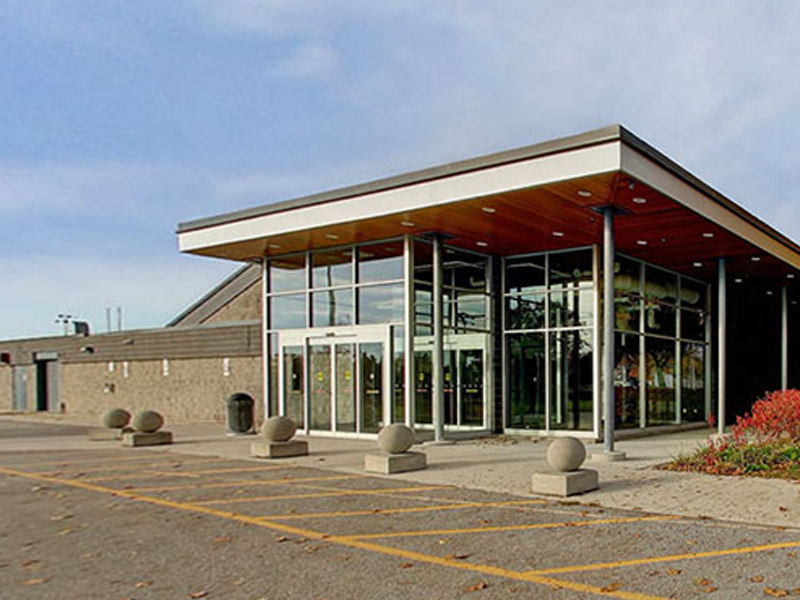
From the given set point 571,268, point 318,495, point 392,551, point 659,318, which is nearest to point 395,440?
point 318,495

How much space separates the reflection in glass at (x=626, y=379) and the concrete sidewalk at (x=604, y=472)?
80cm

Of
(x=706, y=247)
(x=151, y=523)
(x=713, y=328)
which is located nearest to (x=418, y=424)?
(x=706, y=247)

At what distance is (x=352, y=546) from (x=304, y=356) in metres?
11.2

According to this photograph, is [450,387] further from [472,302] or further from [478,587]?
[478,587]

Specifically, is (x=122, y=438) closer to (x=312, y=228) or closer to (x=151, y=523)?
(x=312, y=228)

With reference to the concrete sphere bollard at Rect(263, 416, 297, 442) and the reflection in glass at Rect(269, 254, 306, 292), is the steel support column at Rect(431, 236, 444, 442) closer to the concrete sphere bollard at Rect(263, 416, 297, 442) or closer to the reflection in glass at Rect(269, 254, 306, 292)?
the concrete sphere bollard at Rect(263, 416, 297, 442)

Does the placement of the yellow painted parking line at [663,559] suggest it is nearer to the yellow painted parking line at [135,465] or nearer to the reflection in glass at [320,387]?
the yellow painted parking line at [135,465]

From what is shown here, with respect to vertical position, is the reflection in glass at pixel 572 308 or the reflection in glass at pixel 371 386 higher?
the reflection in glass at pixel 572 308

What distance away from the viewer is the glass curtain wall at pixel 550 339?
16.6 metres

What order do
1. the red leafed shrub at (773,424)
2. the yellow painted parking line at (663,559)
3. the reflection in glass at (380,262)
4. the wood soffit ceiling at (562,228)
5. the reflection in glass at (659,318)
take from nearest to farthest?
the yellow painted parking line at (663,559) → the red leafed shrub at (773,424) → the wood soffit ceiling at (562,228) → the reflection in glass at (380,262) → the reflection in glass at (659,318)

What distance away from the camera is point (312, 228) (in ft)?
50.6

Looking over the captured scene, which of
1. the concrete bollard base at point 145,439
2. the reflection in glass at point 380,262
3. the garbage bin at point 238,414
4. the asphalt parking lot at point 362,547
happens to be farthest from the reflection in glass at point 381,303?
the asphalt parking lot at point 362,547

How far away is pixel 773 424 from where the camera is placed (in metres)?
11.8

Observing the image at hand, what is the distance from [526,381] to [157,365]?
1486 centimetres
